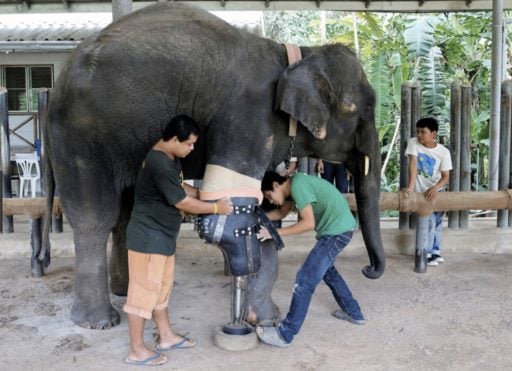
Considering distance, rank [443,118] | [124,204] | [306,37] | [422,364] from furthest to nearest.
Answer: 1. [306,37]
2. [443,118]
3. [124,204]
4. [422,364]

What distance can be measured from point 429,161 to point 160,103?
3022 mm

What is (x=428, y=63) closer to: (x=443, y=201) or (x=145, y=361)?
(x=443, y=201)

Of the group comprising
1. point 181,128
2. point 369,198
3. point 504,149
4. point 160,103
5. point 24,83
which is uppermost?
point 24,83

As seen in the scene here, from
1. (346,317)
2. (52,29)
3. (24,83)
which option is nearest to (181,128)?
(346,317)

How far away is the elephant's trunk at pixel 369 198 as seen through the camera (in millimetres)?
4809

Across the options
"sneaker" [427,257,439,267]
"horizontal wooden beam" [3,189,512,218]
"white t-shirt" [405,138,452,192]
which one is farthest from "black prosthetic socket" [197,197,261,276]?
"sneaker" [427,257,439,267]

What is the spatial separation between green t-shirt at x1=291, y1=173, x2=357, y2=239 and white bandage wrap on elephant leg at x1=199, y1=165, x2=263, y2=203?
0.97 feet

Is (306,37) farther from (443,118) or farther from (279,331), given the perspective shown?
(279,331)

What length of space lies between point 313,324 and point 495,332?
126 cm

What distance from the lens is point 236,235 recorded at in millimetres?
4039

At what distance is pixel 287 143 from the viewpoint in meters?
4.58

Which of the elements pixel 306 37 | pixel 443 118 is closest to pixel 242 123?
pixel 443 118

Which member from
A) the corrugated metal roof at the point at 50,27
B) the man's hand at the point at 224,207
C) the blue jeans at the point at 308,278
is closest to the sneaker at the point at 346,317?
the blue jeans at the point at 308,278

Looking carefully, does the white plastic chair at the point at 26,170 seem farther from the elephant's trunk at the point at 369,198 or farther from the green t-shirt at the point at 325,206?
the green t-shirt at the point at 325,206
